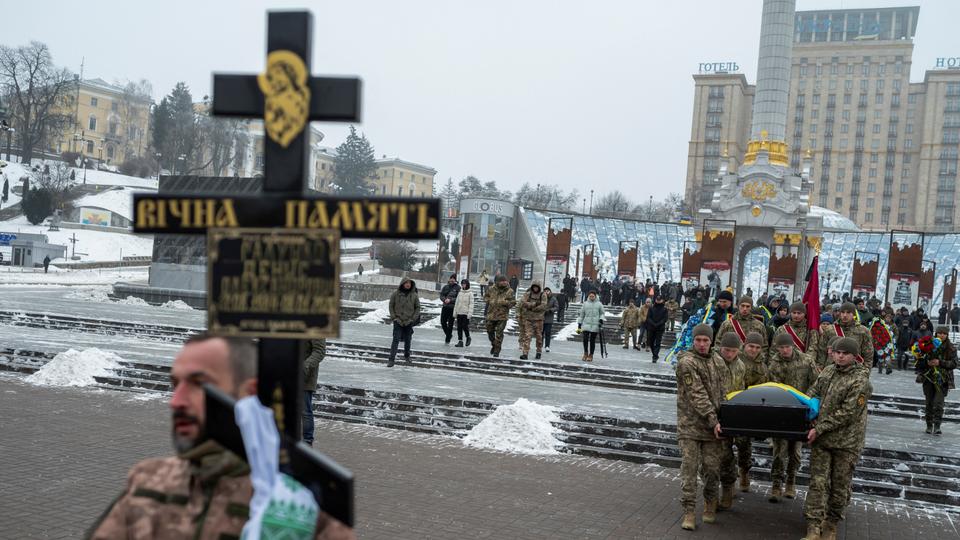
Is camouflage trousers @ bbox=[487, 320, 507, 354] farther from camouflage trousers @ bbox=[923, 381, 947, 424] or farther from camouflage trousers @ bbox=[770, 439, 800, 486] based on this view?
camouflage trousers @ bbox=[770, 439, 800, 486]

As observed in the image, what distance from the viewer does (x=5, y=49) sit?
85438 mm

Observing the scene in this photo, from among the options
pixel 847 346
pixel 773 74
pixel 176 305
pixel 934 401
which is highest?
pixel 773 74

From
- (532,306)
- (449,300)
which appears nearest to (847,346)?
(532,306)

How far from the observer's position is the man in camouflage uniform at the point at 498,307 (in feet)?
64.4

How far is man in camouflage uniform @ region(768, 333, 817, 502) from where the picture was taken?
954cm

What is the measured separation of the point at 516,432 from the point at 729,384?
151 inches

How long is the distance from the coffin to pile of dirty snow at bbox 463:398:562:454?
399 centimetres

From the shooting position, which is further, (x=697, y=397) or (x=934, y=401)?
(x=934, y=401)

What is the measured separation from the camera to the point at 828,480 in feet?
24.6

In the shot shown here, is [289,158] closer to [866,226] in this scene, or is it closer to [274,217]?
[274,217]

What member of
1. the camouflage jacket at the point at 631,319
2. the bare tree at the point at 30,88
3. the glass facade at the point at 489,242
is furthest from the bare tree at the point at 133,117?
the camouflage jacket at the point at 631,319

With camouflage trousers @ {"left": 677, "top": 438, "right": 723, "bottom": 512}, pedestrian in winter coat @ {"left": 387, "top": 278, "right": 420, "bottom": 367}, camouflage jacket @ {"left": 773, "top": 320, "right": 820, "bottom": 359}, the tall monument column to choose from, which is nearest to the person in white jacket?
pedestrian in winter coat @ {"left": 387, "top": 278, "right": 420, "bottom": 367}

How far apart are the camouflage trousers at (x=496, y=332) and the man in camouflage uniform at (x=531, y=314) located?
18.9 inches

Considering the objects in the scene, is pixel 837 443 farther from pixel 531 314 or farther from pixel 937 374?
pixel 531 314
